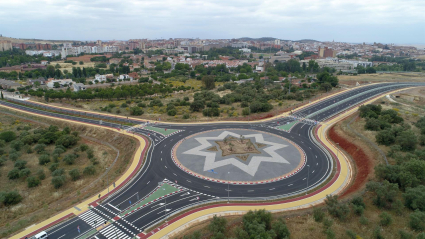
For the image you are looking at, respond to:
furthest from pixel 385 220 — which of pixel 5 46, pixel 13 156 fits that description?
pixel 5 46

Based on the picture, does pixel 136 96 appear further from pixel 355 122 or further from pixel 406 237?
pixel 406 237

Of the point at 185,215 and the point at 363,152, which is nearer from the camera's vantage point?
the point at 185,215

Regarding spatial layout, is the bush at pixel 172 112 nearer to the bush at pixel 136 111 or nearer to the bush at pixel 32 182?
the bush at pixel 136 111

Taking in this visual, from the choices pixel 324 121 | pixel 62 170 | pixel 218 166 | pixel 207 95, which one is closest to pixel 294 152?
pixel 218 166

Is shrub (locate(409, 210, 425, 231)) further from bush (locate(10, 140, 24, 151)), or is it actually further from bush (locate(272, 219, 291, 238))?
bush (locate(10, 140, 24, 151))

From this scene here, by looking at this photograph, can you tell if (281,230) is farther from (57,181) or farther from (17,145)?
(17,145)

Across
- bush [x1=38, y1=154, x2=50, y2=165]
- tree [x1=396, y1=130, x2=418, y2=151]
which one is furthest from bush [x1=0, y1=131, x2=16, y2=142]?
tree [x1=396, y1=130, x2=418, y2=151]

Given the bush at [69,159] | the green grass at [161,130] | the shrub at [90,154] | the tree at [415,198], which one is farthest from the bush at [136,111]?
the tree at [415,198]
